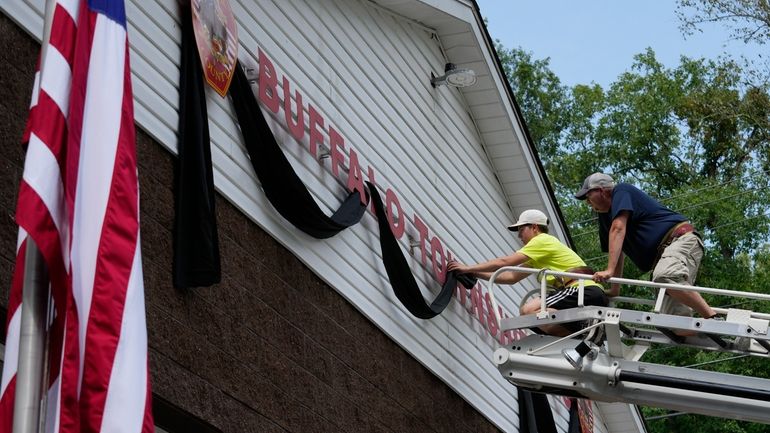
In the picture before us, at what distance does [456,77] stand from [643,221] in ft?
15.0

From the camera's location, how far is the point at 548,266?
1238cm

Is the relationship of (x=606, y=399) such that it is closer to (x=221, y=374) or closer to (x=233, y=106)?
(x=221, y=374)

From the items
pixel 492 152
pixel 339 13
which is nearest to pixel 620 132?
pixel 492 152

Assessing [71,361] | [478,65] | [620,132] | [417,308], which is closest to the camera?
[71,361]

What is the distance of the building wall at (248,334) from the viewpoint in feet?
27.1

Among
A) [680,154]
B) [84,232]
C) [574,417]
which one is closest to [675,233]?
[84,232]

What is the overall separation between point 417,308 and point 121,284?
7407 millimetres

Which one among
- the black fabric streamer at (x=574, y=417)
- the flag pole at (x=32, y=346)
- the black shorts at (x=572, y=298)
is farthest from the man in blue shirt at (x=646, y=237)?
the black fabric streamer at (x=574, y=417)

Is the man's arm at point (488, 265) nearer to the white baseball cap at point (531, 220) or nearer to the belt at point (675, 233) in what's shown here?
the white baseball cap at point (531, 220)

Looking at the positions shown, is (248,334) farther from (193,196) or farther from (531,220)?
(531,220)

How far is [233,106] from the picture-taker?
10695 millimetres

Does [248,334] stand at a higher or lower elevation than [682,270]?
lower

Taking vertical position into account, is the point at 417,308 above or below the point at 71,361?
below

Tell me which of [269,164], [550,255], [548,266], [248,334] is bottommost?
[248,334]
